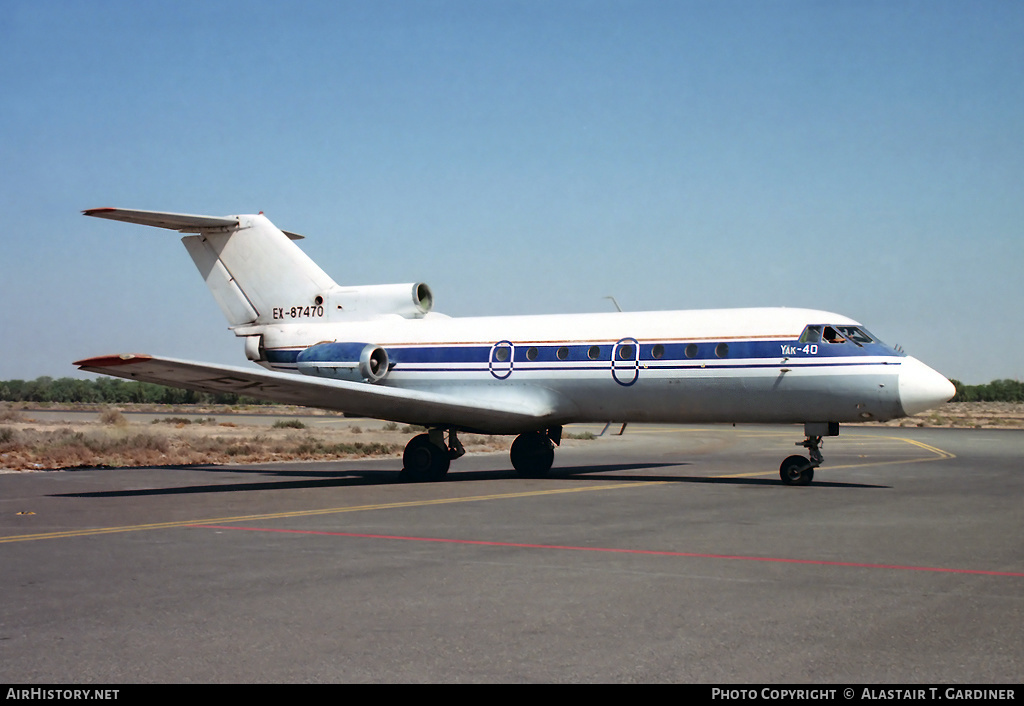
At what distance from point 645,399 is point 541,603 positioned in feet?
42.5

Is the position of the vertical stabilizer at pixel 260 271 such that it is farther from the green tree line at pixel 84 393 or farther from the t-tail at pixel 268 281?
the green tree line at pixel 84 393

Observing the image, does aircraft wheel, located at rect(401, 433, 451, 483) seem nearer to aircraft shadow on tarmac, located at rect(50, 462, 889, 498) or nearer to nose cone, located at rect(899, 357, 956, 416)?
aircraft shadow on tarmac, located at rect(50, 462, 889, 498)

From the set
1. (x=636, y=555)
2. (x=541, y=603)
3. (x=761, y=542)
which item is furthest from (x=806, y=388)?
(x=541, y=603)

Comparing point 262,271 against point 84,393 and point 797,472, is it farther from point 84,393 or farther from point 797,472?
Answer: point 84,393

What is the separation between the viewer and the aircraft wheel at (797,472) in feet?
62.5

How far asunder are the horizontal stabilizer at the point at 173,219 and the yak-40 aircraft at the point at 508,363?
0.05 m

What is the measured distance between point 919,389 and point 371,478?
11202 mm

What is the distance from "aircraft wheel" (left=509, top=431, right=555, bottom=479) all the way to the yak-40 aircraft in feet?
0.11

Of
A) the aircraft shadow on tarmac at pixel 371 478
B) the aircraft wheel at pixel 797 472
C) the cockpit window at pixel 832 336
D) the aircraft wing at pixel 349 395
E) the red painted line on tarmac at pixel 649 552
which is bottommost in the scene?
the aircraft shadow on tarmac at pixel 371 478

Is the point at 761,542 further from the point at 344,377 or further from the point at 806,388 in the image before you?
the point at 344,377

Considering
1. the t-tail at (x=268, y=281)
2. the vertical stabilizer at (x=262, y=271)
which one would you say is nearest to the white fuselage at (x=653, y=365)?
the t-tail at (x=268, y=281)

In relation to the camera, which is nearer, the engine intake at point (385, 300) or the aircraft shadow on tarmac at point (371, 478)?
the aircraft shadow on tarmac at point (371, 478)

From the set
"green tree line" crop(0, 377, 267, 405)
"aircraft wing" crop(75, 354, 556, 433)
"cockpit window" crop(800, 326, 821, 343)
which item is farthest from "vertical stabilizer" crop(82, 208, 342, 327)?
"green tree line" crop(0, 377, 267, 405)

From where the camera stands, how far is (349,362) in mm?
23047
